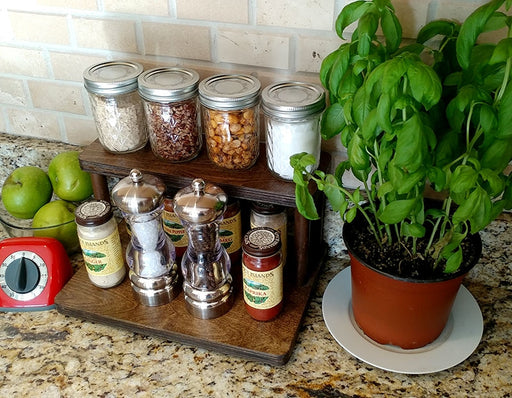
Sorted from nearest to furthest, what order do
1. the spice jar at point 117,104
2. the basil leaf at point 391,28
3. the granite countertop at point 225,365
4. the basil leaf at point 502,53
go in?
the basil leaf at point 502,53 < the basil leaf at point 391,28 < the granite countertop at point 225,365 < the spice jar at point 117,104

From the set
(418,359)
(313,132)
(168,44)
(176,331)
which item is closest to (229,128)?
(313,132)

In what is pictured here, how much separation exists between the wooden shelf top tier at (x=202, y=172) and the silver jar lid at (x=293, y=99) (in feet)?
0.39

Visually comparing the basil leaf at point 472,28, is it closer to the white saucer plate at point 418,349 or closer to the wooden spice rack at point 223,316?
the wooden spice rack at point 223,316

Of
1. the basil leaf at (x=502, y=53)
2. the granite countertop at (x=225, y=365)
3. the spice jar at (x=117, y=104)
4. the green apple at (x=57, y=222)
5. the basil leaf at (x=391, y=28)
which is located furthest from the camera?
the green apple at (x=57, y=222)

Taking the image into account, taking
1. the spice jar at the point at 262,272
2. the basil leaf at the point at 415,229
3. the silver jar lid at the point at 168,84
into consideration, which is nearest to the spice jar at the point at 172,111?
the silver jar lid at the point at 168,84

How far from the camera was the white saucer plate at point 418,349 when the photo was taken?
0.91 metres

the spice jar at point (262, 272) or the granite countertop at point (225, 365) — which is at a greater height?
the spice jar at point (262, 272)

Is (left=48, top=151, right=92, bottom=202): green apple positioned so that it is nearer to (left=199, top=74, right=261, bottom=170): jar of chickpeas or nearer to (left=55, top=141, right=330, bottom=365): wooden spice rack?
(left=55, top=141, right=330, bottom=365): wooden spice rack

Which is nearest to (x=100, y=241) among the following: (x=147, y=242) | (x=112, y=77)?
(x=147, y=242)

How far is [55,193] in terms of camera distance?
1216mm

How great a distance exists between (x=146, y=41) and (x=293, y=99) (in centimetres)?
35

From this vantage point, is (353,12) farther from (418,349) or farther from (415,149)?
(418,349)

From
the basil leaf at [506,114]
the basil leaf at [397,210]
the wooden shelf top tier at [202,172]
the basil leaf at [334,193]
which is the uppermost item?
the basil leaf at [506,114]

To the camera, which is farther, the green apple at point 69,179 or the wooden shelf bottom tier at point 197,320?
the green apple at point 69,179
